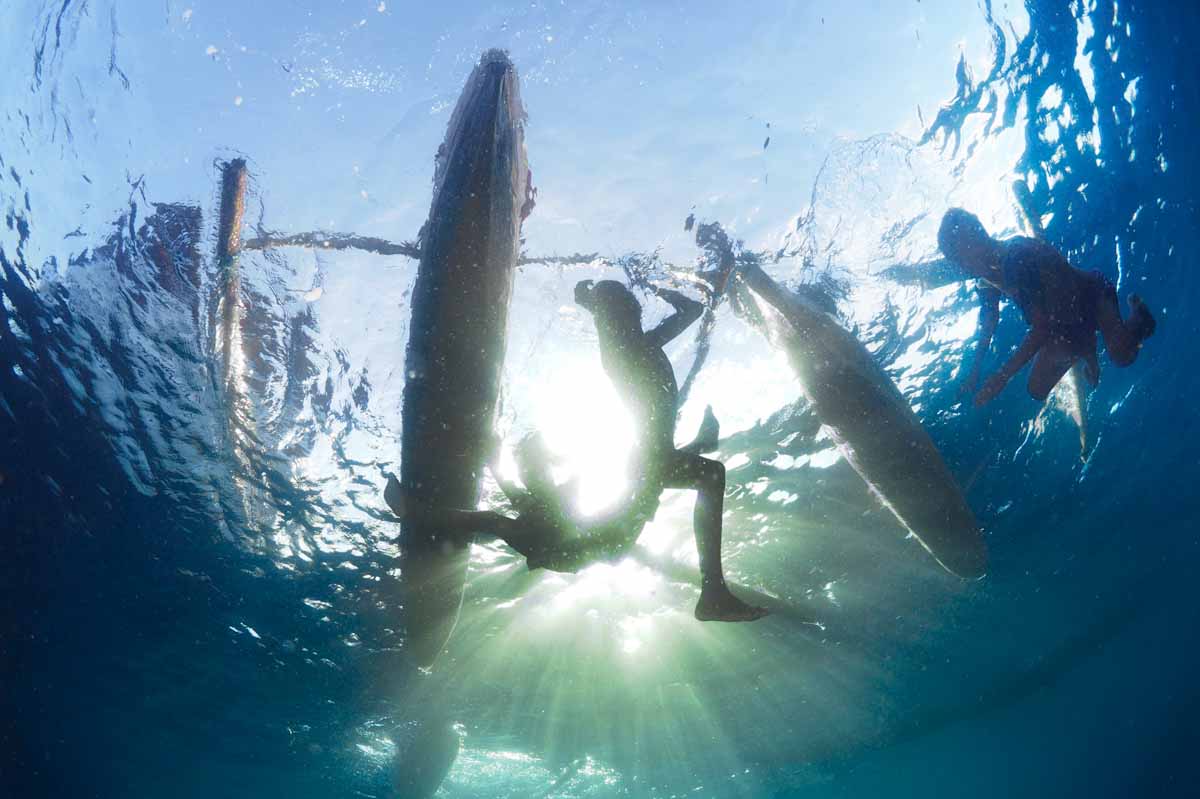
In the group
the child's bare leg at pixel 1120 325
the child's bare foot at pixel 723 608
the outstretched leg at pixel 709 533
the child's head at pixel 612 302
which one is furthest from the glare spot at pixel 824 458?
the child's head at pixel 612 302

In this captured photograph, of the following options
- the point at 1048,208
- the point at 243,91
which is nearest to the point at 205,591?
the point at 243,91

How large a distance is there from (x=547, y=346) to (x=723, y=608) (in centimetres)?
454

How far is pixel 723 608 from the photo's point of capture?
14.5 ft

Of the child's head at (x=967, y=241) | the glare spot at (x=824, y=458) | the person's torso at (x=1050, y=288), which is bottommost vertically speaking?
the person's torso at (x=1050, y=288)

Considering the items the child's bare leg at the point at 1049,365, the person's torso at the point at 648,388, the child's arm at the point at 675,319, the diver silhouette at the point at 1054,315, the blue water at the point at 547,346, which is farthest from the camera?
the child's bare leg at the point at 1049,365

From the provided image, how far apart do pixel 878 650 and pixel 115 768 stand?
127 feet

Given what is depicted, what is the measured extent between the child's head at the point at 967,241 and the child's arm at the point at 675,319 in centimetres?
394

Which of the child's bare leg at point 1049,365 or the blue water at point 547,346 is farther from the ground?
the blue water at point 547,346

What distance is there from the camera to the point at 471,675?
17.2 m

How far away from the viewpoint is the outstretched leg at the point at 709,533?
4.43 m

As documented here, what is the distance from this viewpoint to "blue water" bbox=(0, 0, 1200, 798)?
5.32 metres

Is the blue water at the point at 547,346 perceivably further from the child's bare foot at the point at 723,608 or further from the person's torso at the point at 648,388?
the child's bare foot at the point at 723,608

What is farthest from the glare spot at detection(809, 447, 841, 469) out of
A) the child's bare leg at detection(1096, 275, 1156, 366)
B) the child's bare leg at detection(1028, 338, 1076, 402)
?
the child's bare leg at detection(1096, 275, 1156, 366)

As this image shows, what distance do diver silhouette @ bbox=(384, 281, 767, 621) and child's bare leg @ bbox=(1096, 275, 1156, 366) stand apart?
4.24m
